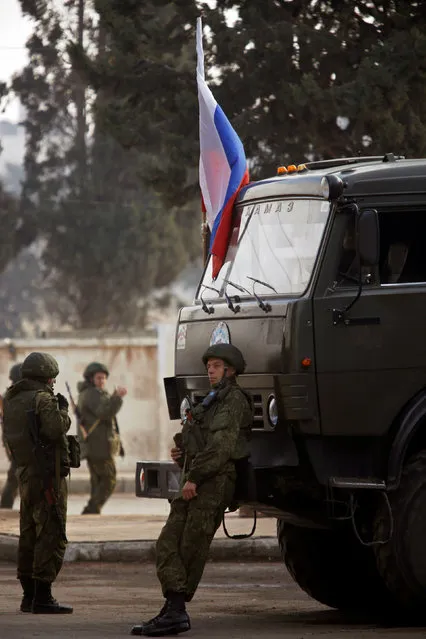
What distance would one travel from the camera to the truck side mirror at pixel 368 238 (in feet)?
32.7

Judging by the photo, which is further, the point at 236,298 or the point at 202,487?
the point at 236,298

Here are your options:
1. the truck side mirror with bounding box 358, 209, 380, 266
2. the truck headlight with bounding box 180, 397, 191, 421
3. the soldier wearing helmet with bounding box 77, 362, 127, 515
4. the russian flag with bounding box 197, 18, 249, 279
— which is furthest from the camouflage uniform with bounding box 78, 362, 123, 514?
the truck side mirror with bounding box 358, 209, 380, 266

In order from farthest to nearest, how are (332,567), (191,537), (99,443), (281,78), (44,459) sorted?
1. (281,78)
2. (99,443)
3. (332,567)
4. (44,459)
5. (191,537)

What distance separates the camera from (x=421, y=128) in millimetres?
19109

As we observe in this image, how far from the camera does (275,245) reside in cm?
1073

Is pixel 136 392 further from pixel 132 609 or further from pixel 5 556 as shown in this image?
pixel 132 609

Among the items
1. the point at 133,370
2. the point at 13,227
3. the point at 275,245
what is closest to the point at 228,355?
the point at 275,245

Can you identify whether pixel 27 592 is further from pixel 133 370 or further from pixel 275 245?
pixel 133 370

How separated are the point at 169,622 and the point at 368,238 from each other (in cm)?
243

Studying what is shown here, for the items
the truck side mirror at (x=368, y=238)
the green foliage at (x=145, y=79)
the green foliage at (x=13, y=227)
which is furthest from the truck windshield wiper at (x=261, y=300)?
the green foliage at (x=13, y=227)

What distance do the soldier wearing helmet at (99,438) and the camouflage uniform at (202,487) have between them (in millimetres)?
9261

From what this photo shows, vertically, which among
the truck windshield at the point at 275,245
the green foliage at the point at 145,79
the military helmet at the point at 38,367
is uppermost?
the green foliage at the point at 145,79

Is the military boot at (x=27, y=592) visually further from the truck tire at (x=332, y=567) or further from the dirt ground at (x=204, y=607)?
the truck tire at (x=332, y=567)

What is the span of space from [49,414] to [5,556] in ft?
14.3
